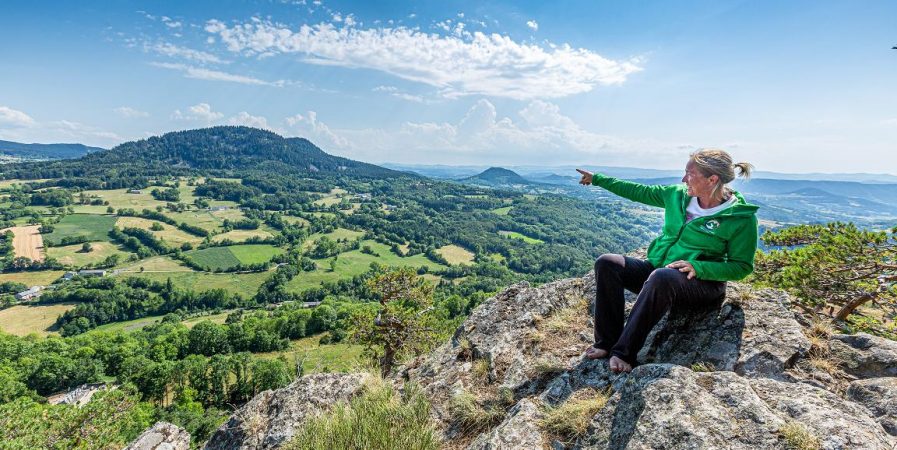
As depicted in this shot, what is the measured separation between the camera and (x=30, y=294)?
91.6 m

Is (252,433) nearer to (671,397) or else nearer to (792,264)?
(671,397)

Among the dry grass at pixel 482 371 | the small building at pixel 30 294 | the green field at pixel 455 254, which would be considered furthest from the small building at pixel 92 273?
the dry grass at pixel 482 371

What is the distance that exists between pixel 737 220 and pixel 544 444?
11.4ft

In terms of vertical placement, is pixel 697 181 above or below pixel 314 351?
above

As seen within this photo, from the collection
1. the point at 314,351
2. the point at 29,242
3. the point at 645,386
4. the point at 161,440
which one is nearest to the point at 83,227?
the point at 29,242

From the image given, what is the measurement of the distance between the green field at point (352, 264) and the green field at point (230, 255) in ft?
58.8

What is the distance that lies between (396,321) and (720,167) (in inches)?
652

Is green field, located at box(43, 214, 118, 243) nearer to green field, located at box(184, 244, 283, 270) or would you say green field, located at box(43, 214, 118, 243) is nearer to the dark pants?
green field, located at box(184, 244, 283, 270)

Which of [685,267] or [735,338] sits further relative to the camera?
[735,338]

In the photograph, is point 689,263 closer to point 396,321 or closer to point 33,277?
point 396,321

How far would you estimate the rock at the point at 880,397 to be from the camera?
3745mm

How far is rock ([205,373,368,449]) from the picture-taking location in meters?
6.09

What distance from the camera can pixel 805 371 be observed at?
4.70 meters

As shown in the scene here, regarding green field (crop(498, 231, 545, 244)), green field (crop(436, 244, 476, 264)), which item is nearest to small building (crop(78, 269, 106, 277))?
green field (crop(436, 244, 476, 264))
